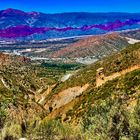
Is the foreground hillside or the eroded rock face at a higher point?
the foreground hillside

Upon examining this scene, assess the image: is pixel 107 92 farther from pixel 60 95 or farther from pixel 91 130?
pixel 91 130

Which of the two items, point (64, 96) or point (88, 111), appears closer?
point (88, 111)

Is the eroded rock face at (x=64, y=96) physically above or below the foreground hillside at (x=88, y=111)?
below

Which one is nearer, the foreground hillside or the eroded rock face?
the foreground hillside

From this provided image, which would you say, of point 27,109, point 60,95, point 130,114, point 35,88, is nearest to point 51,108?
point 60,95

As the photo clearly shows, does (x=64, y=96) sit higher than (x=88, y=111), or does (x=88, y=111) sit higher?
(x=88, y=111)

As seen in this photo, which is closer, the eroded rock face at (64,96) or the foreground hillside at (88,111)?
the foreground hillside at (88,111)
